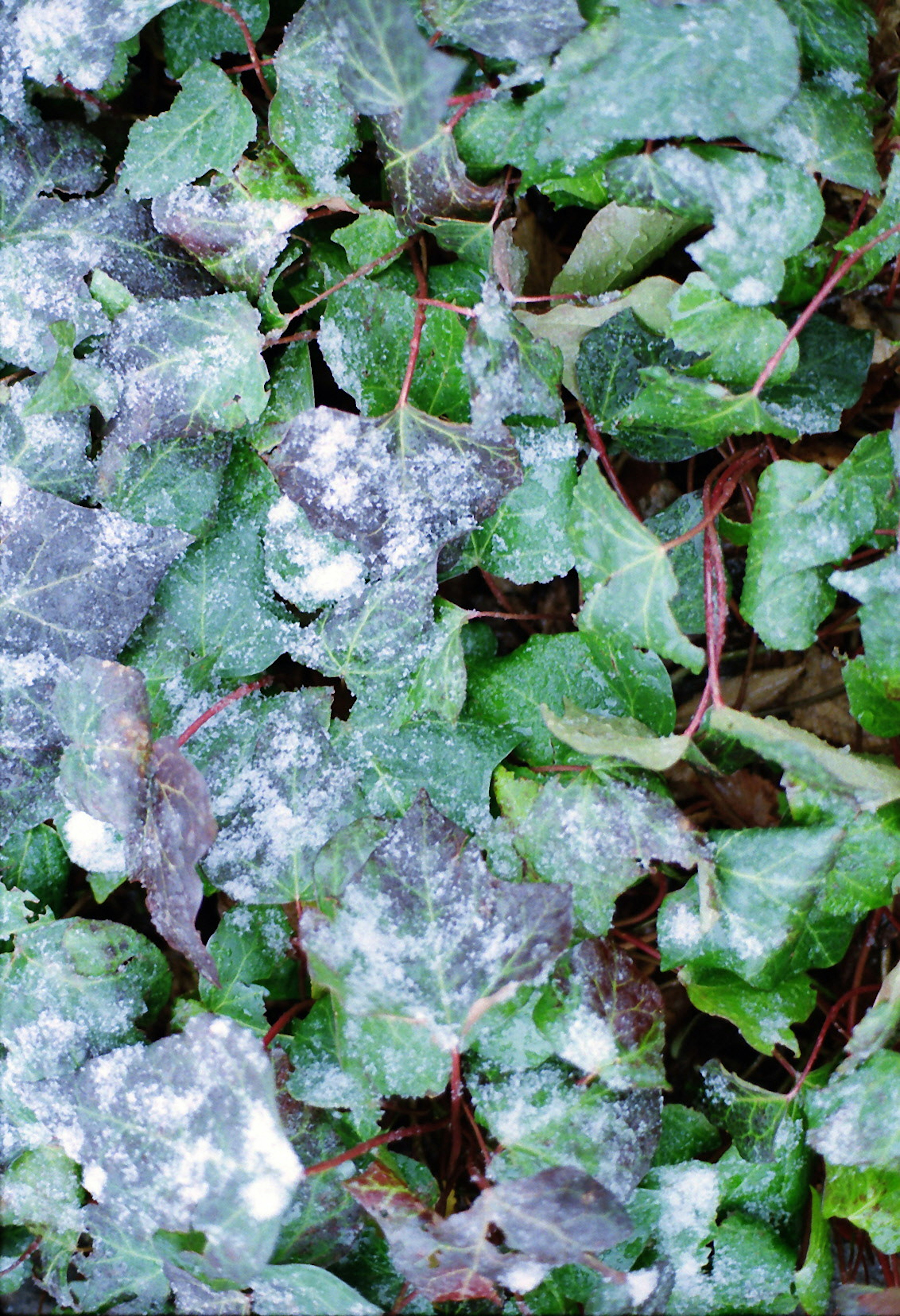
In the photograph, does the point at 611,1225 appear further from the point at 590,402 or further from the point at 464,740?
the point at 590,402

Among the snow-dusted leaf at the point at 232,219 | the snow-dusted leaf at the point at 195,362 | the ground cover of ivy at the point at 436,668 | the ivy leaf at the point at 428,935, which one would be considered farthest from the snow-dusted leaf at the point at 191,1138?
the snow-dusted leaf at the point at 232,219

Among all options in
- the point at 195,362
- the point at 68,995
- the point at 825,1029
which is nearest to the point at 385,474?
the point at 195,362

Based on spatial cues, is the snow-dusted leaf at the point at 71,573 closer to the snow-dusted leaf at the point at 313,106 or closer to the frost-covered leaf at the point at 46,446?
the frost-covered leaf at the point at 46,446

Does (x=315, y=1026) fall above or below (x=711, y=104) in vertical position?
below

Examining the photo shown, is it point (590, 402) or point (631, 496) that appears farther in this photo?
point (631, 496)

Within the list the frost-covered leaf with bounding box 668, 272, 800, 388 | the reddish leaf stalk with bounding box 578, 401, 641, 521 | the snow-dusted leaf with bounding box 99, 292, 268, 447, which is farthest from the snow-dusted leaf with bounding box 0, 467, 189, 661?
the frost-covered leaf with bounding box 668, 272, 800, 388

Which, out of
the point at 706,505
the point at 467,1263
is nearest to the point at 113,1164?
the point at 467,1263

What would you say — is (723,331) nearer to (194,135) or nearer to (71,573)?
(194,135)

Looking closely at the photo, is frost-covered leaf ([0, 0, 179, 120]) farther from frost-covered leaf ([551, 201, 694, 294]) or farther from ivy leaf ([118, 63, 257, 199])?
frost-covered leaf ([551, 201, 694, 294])
